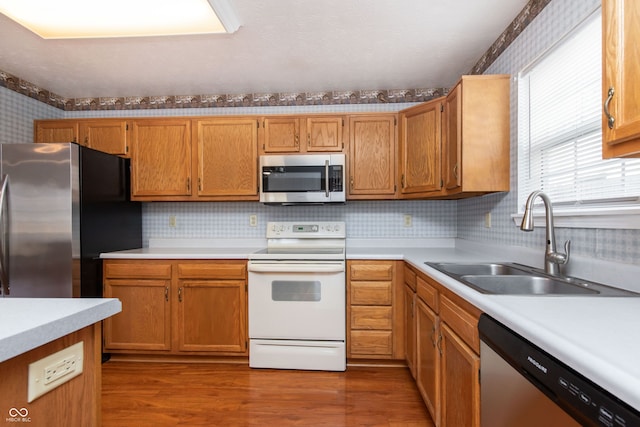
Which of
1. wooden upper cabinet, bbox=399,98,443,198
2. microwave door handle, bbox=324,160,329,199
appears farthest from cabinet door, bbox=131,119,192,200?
wooden upper cabinet, bbox=399,98,443,198

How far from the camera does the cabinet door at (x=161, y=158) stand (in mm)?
2854

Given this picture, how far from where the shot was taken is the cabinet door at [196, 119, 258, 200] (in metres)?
2.82

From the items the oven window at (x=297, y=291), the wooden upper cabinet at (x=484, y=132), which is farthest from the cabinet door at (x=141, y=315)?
the wooden upper cabinet at (x=484, y=132)

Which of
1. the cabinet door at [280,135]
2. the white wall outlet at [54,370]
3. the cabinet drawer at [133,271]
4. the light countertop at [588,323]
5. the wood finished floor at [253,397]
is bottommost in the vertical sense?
the wood finished floor at [253,397]

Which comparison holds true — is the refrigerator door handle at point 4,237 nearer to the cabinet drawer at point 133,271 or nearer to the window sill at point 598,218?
the cabinet drawer at point 133,271

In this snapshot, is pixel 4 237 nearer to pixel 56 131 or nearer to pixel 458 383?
pixel 56 131

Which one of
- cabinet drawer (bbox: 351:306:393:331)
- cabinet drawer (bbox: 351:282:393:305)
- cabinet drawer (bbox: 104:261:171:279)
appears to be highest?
cabinet drawer (bbox: 104:261:171:279)

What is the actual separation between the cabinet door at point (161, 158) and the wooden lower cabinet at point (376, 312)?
1685 millimetres

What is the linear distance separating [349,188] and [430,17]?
134 cm

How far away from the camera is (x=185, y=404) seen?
6.61 ft

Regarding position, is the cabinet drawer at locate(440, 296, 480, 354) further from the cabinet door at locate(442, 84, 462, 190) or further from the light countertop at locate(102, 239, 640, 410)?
the cabinet door at locate(442, 84, 462, 190)

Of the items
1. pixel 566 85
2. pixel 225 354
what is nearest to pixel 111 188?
pixel 225 354

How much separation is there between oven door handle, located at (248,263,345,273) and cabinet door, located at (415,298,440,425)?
2.12 ft

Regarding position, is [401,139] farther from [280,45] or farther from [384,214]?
[280,45]
